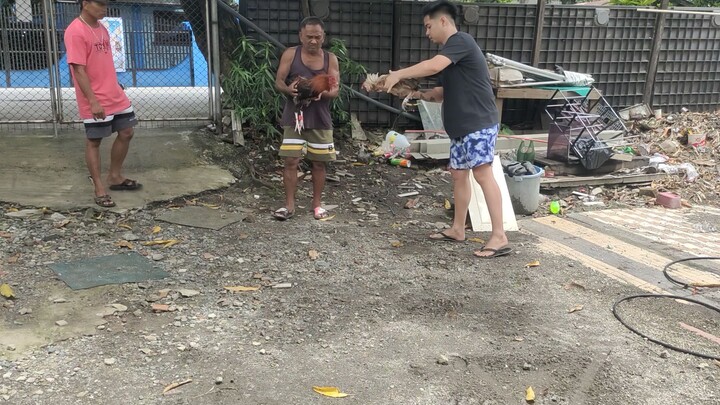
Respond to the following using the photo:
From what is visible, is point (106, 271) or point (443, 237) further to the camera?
point (443, 237)

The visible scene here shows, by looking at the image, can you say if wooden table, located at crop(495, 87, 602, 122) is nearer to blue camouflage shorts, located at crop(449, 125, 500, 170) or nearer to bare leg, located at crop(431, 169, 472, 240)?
bare leg, located at crop(431, 169, 472, 240)

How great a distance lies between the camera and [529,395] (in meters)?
2.89

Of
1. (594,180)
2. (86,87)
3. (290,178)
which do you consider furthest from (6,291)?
(594,180)

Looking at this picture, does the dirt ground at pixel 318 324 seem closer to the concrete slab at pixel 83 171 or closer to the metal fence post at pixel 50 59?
the concrete slab at pixel 83 171

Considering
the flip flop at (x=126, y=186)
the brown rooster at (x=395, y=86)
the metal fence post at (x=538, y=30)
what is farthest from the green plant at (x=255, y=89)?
the metal fence post at (x=538, y=30)

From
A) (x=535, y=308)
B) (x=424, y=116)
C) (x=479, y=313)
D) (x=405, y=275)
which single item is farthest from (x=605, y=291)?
(x=424, y=116)

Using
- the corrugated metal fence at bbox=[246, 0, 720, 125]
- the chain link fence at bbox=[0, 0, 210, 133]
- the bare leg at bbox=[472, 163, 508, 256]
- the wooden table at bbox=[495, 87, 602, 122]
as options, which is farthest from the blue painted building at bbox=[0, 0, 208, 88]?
the bare leg at bbox=[472, 163, 508, 256]

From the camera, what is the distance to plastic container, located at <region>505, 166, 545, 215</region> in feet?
19.4

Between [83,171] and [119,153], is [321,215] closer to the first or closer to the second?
[119,153]

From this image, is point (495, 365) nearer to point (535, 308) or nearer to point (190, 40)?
point (535, 308)

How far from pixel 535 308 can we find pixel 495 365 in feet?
2.72

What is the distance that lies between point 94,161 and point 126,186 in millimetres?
491

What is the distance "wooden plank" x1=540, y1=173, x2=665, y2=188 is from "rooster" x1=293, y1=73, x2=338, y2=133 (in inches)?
113

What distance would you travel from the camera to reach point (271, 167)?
6859 millimetres
